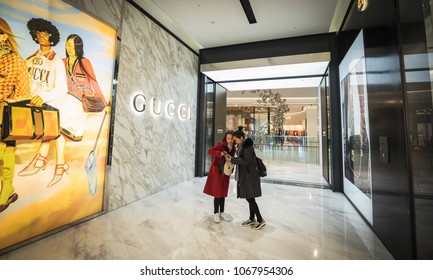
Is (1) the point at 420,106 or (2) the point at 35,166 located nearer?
(1) the point at 420,106

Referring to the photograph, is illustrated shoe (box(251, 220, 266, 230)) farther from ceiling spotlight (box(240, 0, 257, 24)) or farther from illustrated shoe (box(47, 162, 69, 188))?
ceiling spotlight (box(240, 0, 257, 24))

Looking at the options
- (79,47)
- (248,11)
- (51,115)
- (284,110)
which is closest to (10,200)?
(51,115)

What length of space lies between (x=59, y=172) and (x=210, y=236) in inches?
81.2

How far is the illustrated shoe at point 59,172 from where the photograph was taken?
229 centimetres

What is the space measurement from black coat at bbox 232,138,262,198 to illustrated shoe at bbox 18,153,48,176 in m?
2.27

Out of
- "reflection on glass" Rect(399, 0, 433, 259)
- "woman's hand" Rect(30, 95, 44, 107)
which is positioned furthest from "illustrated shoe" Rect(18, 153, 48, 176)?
"reflection on glass" Rect(399, 0, 433, 259)

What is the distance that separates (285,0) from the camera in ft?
11.4

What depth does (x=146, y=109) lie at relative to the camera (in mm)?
3748

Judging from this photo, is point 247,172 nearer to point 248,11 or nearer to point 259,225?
point 259,225

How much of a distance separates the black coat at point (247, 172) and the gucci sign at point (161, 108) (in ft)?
7.27

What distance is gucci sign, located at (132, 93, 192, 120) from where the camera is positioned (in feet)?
11.6

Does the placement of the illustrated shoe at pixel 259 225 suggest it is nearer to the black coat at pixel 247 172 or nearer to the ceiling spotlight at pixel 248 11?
the black coat at pixel 247 172

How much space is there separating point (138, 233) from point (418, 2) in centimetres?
366

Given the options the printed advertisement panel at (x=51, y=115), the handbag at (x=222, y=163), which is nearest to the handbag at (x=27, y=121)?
the printed advertisement panel at (x=51, y=115)
